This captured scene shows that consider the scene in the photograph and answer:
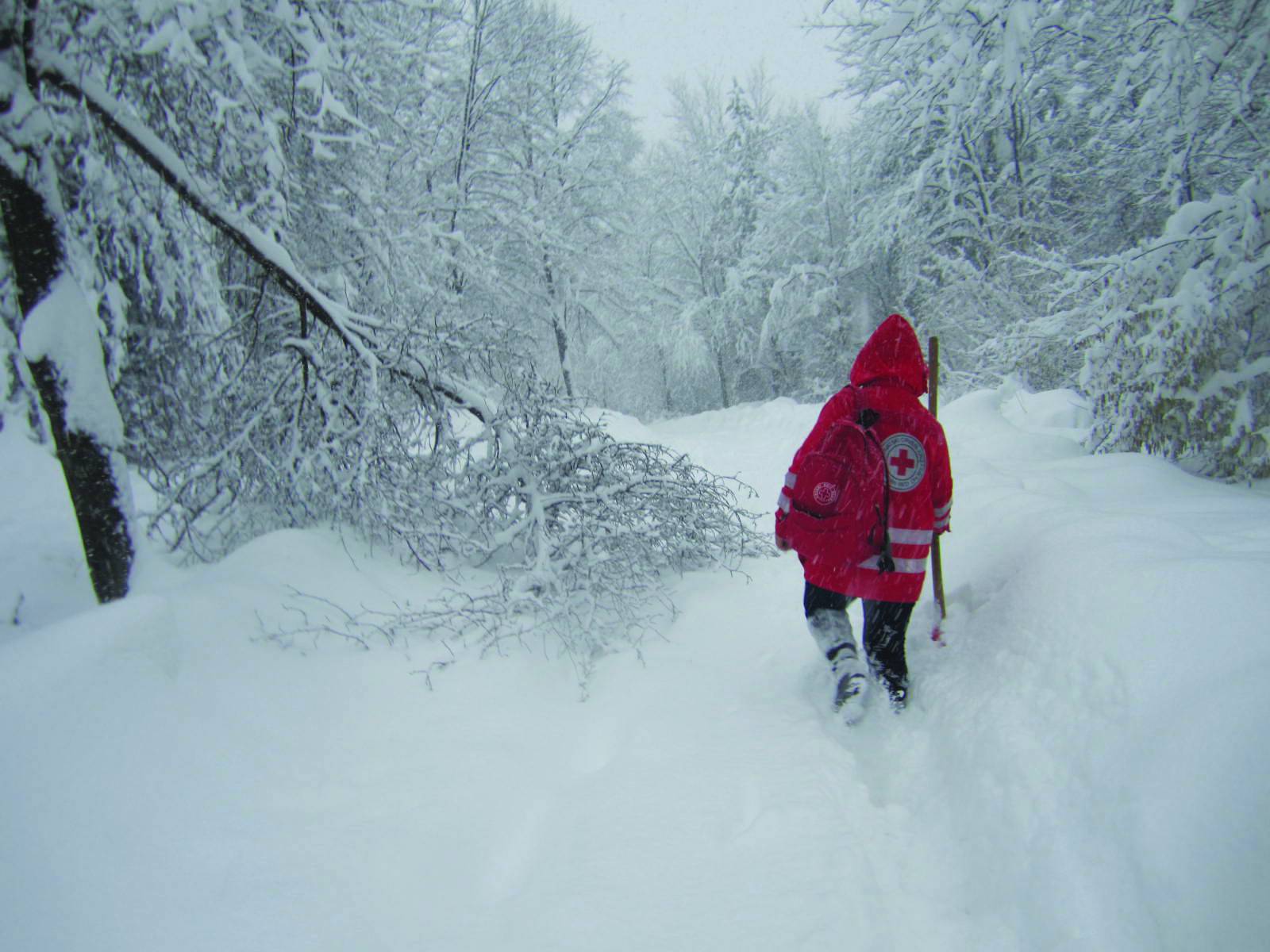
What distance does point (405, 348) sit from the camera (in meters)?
3.72

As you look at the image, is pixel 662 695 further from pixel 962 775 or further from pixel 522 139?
pixel 522 139

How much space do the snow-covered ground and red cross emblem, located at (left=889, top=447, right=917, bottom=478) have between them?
2.65 ft

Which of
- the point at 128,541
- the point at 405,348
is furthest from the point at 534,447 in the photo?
the point at 128,541

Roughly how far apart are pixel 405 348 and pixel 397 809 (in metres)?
2.65

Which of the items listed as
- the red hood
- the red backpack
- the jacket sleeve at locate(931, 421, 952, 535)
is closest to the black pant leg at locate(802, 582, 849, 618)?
the red backpack

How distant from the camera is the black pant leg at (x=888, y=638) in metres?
2.76

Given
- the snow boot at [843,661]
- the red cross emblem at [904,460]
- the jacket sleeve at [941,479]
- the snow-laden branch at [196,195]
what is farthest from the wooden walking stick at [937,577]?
the snow-laden branch at [196,195]

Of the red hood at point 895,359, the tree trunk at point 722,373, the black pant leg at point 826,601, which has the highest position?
the tree trunk at point 722,373

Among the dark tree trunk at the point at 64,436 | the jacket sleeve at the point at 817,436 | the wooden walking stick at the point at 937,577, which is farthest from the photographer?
the wooden walking stick at the point at 937,577

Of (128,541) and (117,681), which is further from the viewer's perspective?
(128,541)

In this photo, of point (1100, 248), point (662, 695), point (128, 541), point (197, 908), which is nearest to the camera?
point (197, 908)

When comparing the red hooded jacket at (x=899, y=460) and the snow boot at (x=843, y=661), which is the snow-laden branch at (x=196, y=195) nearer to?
the red hooded jacket at (x=899, y=460)

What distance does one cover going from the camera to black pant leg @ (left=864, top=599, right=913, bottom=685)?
276 cm

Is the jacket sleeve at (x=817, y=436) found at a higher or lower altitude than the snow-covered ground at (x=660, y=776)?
higher
